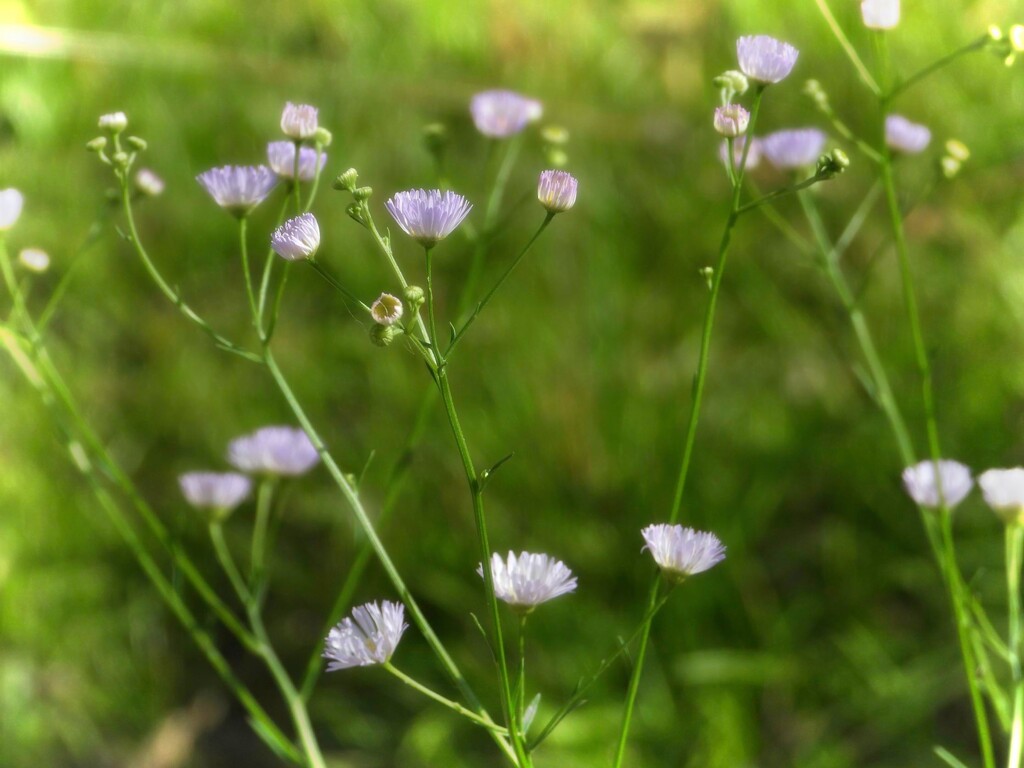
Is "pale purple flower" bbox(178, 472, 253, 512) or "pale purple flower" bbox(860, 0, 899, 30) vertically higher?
"pale purple flower" bbox(860, 0, 899, 30)

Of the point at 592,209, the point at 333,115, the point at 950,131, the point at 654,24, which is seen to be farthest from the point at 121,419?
the point at 950,131

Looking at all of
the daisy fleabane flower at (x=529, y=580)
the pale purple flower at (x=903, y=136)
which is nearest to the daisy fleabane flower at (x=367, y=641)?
the daisy fleabane flower at (x=529, y=580)

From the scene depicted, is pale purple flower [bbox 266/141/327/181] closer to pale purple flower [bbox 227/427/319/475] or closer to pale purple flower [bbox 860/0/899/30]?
pale purple flower [bbox 227/427/319/475]

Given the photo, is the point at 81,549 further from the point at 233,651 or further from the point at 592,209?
the point at 592,209

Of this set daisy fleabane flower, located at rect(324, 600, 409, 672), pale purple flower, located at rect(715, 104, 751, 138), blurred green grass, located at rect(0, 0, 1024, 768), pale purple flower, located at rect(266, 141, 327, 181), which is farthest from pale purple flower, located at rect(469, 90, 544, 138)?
blurred green grass, located at rect(0, 0, 1024, 768)

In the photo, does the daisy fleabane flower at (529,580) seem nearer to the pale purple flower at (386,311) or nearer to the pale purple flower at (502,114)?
the pale purple flower at (386,311)
